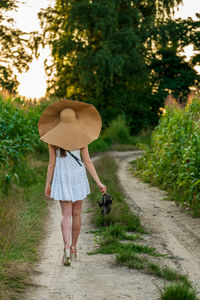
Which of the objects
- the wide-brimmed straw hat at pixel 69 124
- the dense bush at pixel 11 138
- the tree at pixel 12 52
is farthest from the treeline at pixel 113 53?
the wide-brimmed straw hat at pixel 69 124

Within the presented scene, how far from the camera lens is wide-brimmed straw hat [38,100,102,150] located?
517 centimetres

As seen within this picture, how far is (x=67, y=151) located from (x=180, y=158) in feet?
19.6

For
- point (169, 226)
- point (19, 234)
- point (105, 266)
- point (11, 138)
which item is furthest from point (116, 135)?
point (105, 266)

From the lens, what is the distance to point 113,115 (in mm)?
31594

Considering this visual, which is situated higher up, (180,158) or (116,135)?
(180,158)

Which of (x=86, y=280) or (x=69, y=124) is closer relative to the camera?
(x=86, y=280)

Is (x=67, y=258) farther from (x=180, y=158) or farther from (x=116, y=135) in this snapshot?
(x=116, y=135)

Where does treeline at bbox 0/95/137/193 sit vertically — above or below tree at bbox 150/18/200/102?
below

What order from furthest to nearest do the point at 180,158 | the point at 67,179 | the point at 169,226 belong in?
the point at 180,158
the point at 169,226
the point at 67,179

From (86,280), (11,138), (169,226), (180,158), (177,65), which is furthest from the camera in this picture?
(177,65)

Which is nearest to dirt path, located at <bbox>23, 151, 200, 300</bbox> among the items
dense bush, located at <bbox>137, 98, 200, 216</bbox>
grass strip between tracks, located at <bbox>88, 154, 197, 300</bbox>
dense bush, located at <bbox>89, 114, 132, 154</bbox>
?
grass strip between tracks, located at <bbox>88, 154, 197, 300</bbox>

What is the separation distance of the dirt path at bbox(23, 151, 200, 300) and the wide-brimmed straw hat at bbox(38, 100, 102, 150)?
4.59ft

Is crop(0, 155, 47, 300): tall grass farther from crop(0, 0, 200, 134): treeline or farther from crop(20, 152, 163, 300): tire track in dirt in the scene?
crop(0, 0, 200, 134): treeline

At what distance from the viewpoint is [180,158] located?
10.7 metres
